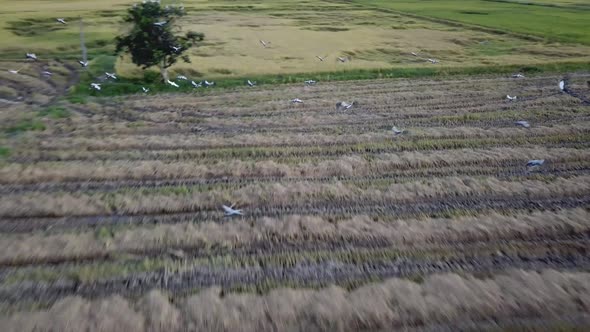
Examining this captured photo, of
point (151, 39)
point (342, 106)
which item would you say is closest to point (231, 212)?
point (342, 106)

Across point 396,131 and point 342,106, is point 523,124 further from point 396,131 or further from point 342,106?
point 342,106

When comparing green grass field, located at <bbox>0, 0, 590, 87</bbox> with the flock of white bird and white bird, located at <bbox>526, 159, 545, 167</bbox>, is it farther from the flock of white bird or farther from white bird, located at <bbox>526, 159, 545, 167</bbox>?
white bird, located at <bbox>526, 159, 545, 167</bbox>

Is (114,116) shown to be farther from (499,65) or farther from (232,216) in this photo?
(499,65)

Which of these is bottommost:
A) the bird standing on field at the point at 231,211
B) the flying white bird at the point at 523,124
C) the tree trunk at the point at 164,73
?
the tree trunk at the point at 164,73

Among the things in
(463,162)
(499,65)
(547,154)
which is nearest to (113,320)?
(463,162)

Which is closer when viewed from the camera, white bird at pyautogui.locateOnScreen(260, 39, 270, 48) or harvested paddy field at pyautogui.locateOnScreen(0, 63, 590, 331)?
harvested paddy field at pyautogui.locateOnScreen(0, 63, 590, 331)

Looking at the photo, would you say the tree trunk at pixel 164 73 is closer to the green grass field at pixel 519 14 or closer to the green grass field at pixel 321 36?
the green grass field at pixel 321 36

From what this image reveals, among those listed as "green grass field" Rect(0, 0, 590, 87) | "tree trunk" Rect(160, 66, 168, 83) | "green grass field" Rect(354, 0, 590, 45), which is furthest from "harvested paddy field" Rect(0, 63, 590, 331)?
"green grass field" Rect(354, 0, 590, 45)

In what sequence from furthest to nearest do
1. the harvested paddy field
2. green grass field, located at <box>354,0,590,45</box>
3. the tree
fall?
green grass field, located at <box>354,0,590,45</box>
the tree
the harvested paddy field

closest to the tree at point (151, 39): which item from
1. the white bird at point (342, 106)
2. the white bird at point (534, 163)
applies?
the white bird at point (342, 106)
